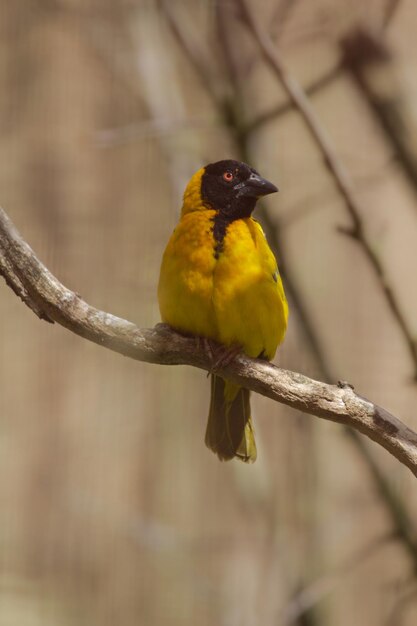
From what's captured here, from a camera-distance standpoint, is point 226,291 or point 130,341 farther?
point 226,291

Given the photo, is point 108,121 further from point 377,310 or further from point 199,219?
point 199,219

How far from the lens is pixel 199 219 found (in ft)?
10.6

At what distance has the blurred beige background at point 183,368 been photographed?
163 inches

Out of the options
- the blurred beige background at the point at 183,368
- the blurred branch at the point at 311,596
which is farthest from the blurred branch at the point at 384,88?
the blurred branch at the point at 311,596

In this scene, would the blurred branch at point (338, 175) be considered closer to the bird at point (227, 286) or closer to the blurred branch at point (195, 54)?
the bird at point (227, 286)

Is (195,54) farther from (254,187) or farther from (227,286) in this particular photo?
(227,286)

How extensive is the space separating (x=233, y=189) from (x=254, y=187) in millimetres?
79

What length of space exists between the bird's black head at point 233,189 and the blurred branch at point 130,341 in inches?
32.6

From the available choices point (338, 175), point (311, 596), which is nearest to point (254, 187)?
point (338, 175)

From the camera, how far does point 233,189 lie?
131 inches

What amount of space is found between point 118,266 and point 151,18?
1.33 m

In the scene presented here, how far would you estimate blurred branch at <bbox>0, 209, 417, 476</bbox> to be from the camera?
2.56 m

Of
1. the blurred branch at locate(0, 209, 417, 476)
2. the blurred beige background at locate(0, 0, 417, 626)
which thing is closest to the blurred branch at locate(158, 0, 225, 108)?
the blurred beige background at locate(0, 0, 417, 626)

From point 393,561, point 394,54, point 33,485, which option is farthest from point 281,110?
point 33,485
